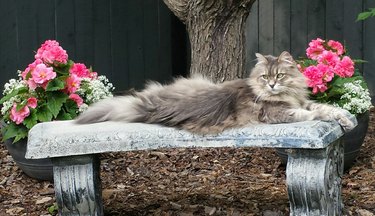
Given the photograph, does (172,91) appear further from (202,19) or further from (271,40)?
(271,40)

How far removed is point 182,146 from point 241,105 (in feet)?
1.41

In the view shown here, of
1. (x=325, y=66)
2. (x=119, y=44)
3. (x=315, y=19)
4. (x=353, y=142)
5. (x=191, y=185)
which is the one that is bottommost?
(x=191, y=185)

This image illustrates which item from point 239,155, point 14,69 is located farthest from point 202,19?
point 14,69

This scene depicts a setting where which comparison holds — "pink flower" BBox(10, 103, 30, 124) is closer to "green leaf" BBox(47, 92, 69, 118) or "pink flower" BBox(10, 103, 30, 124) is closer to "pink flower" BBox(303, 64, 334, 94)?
"green leaf" BBox(47, 92, 69, 118)

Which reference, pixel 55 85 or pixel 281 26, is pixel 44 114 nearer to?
pixel 55 85

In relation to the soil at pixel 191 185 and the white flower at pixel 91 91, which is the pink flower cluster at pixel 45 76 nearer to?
the white flower at pixel 91 91

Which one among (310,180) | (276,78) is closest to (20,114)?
(276,78)

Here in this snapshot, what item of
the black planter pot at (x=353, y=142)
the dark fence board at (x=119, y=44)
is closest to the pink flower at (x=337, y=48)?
the black planter pot at (x=353, y=142)

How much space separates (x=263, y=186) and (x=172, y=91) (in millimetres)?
1251

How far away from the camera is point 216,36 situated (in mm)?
6047

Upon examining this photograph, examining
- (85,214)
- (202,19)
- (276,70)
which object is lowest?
(85,214)

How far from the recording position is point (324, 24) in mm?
7887

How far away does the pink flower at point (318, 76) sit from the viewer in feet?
16.8

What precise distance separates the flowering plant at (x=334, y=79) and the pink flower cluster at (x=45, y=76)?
170cm
